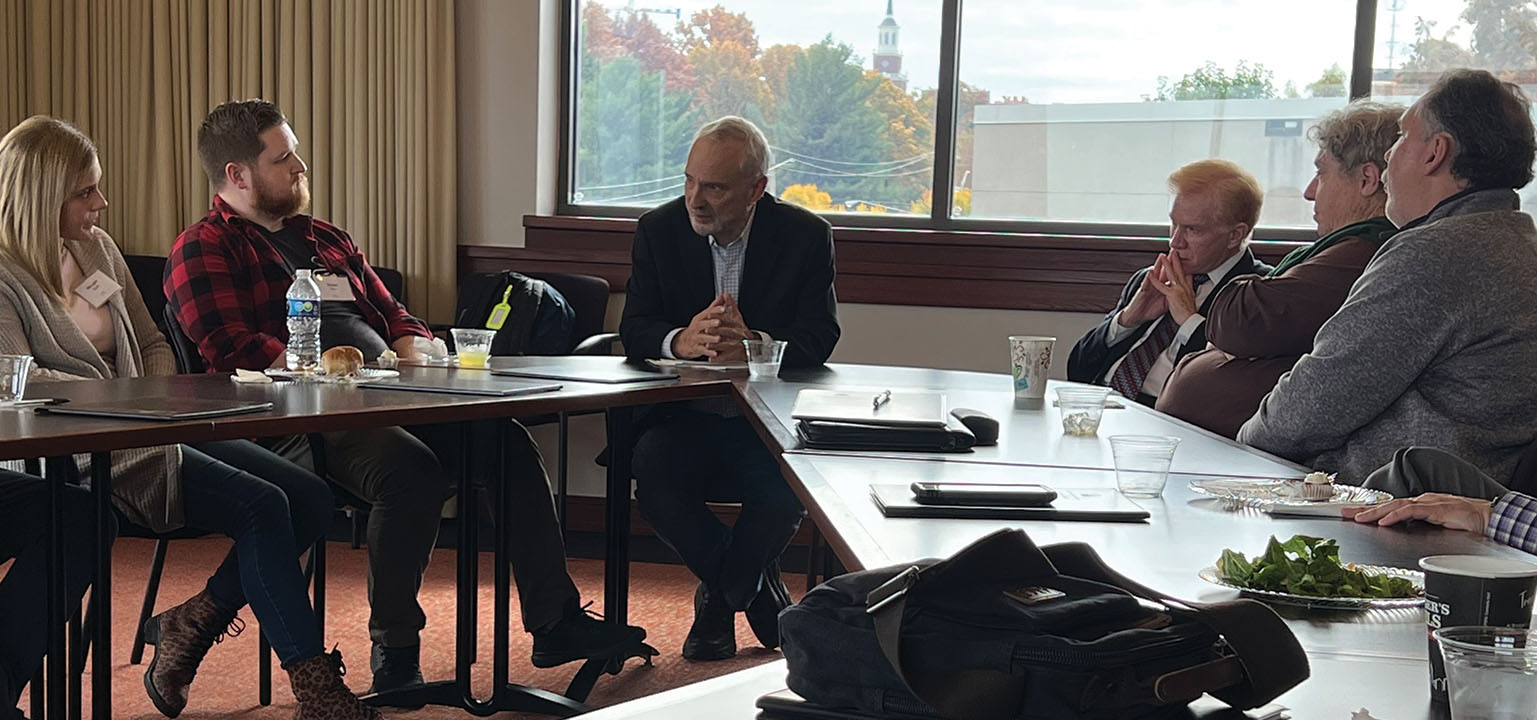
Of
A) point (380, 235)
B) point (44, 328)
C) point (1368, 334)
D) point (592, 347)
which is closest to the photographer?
point (1368, 334)

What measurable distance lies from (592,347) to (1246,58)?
2269 millimetres

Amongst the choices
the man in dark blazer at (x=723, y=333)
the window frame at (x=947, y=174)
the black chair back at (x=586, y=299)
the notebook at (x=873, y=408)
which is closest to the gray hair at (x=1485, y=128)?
the notebook at (x=873, y=408)

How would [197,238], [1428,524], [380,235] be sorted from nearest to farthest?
[1428,524], [197,238], [380,235]

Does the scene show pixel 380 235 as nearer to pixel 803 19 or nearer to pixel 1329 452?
pixel 803 19

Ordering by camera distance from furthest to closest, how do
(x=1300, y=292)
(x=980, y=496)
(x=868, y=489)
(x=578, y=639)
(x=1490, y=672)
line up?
1. (x=578, y=639)
2. (x=1300, y=292)
3. (x=868, y=489)
4. (x=980, y=496)
5. (x=1490, y=672)

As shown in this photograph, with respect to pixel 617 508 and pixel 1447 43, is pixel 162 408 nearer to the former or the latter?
pixel 617 508

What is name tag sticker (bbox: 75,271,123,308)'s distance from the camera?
316 centimetres

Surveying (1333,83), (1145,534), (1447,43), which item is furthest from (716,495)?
(1447,43)

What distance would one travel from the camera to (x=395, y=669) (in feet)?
10.3

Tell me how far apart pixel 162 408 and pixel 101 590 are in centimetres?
35

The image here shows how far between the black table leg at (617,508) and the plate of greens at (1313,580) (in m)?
2.20

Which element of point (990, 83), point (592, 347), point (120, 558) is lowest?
point (120, 558)

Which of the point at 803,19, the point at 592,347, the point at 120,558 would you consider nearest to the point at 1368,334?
the point at 592,347

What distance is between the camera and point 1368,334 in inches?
92.4
